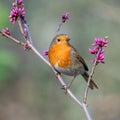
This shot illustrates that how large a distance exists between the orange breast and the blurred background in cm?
355

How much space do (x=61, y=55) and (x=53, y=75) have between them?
223 inches

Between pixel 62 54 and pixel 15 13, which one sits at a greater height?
pixel 62 54

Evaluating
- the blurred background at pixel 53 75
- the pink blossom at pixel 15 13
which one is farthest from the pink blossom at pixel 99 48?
the blurred background at pixel 53 75

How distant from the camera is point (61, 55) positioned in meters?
5.62

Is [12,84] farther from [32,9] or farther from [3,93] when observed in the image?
[32,9]

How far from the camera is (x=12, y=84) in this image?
41.2 feet

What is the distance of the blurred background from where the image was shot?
10.2 m

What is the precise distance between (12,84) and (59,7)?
1.94 meters

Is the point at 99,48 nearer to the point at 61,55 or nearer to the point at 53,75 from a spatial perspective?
the point at 61,55

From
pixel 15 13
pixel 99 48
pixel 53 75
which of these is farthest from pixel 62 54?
pixel 53 75

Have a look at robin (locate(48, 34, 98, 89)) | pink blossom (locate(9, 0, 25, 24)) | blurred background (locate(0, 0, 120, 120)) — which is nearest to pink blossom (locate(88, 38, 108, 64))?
pink blossom (locate(9, 0, 25, 24))

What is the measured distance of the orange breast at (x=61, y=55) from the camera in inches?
220

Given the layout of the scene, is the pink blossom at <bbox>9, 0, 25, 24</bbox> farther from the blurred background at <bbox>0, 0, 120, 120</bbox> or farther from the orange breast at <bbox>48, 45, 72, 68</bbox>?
the blurred background at <bbox>0, 0, 120, 120</bbox>

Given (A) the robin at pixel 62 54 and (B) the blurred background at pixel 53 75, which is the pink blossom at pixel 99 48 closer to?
(A) the robin at pixel 62 54
